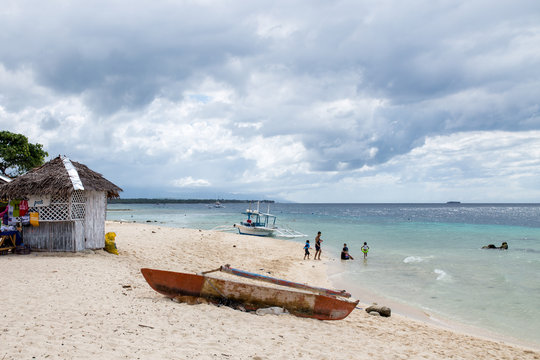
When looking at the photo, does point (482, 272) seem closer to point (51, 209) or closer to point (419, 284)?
point (419, 284)

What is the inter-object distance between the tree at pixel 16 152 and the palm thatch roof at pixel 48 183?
17186 millimetres

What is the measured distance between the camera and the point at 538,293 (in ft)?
44.0

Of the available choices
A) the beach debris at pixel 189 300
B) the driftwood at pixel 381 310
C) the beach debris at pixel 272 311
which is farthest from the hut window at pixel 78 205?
the driftwood at pixel 381 310

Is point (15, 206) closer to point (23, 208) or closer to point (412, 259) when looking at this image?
point (23, 208)

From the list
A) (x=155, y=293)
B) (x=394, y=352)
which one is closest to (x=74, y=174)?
(x=155, y=293)

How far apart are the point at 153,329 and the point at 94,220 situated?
8688mm

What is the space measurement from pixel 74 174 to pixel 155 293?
6496 mm

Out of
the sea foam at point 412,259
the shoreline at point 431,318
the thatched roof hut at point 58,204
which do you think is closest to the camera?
the shoreline at point 431,318

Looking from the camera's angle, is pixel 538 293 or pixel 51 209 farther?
pixel 538 293

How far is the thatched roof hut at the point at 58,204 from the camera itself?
12.1 metres

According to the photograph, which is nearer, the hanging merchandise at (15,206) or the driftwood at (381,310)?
the driftwood at (381,310)

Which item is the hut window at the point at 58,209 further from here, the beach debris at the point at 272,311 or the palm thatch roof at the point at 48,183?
the beach debris at the point at 272,311

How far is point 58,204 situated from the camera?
12.3 m

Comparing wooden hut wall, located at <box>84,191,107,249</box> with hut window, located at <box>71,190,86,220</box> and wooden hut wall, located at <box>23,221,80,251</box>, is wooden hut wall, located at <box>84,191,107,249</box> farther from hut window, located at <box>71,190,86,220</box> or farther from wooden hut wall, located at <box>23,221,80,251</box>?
wooden hut wall, located at <box>23,221,80,251</box>
